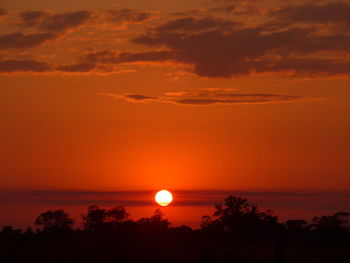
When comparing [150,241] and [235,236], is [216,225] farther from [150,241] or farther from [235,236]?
[150,241]

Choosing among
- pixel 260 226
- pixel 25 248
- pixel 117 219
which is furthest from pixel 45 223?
pixel 25 248

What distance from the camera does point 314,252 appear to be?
4078 centimetres

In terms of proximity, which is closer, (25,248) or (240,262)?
(240,262)

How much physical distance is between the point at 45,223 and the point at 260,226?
2756cm

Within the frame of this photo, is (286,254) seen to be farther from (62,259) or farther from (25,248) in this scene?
(25,248)

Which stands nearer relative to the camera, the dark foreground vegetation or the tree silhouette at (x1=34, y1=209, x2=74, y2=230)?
the dark foreground vegetation

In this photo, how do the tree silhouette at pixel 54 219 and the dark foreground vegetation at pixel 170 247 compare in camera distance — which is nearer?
the dark foreground vegetation at pixel 170 247

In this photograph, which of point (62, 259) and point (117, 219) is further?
point (117, 219)

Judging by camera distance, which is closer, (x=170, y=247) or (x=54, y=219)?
(x=170, y=247)

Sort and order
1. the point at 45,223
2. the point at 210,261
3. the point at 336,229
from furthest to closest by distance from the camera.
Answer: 1. the point at 45,223
2. the point at 336,229
3. the point at 210,261

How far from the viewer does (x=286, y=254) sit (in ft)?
128

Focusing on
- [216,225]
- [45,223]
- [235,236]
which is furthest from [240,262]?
[45,223]

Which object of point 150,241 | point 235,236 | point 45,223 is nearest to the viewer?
point 150,241

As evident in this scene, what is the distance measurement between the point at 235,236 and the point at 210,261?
27.6m
